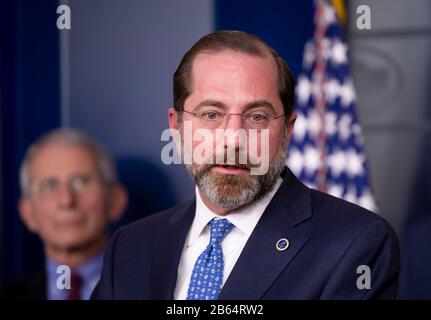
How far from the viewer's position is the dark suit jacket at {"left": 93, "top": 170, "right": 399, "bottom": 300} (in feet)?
5.64

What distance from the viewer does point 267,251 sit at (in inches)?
71.3

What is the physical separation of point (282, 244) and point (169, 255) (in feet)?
1.10

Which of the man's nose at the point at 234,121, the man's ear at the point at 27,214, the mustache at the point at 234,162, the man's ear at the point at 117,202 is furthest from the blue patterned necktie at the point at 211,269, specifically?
the man's ear at the point at 27,214

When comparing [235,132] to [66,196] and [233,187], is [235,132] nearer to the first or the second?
[233,187]

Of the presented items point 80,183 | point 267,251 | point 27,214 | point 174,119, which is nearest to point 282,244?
point 267,251

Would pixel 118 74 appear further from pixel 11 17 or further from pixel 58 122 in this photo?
pixel 11 17

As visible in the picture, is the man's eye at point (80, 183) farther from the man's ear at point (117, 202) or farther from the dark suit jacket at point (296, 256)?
the dark suit jacket at point (296, 256)

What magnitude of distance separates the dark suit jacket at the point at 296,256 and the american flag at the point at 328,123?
1032mm

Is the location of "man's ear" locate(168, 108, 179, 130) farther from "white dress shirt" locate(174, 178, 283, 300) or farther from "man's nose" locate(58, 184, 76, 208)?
"man's nose" locate(58, 184, 76, 208)

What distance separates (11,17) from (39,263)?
0.97 meters

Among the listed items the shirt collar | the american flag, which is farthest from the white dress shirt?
the american flag

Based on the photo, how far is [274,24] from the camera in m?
2.76

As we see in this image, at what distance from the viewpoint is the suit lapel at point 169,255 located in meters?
1.92
